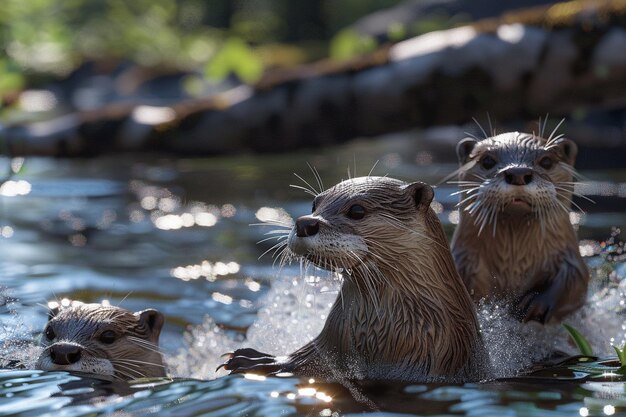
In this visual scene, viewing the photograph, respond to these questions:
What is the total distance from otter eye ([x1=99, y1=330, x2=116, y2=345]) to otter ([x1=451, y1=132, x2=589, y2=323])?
1.51m

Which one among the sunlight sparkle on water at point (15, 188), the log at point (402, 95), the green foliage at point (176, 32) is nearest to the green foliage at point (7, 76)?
the log at point (402, 95)

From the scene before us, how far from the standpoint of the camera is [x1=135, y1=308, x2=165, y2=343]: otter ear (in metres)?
4.57

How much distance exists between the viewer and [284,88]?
8477 mm

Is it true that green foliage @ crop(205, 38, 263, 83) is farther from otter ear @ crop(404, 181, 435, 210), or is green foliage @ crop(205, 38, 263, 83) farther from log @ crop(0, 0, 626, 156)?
otter ear @ crop(404, 181, 435, 210)

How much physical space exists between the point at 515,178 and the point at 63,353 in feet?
6.23

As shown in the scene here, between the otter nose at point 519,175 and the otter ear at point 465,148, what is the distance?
1.56 ft

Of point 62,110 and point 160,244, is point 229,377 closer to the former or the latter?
point 160,244

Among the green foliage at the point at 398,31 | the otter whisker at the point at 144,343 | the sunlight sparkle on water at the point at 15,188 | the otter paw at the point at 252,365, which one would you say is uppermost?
the green foliage at the point at 398,31

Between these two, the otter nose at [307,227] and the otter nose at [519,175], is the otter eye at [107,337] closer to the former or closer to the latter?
the otter nose at [307,227]

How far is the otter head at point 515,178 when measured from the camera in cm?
438

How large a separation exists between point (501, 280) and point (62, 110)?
12620 mm

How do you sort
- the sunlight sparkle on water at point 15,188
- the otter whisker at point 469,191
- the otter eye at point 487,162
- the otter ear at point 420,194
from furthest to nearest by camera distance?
the sunlight sparkle on water at point 15,188
the otter eye at point 487,162
the otter whisker at point 469,191
the otter ear at point 420,194

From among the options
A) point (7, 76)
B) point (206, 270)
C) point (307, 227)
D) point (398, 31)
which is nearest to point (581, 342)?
point (307, 227)

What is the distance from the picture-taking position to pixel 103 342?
14.1ft
